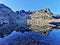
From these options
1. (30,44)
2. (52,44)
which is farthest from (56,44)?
(30,44)

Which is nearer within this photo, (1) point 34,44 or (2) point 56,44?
(1) point 34,44

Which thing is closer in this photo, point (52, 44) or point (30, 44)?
point (30, 44)

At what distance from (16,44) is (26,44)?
355cm

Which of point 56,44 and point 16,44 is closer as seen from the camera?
point 16,44

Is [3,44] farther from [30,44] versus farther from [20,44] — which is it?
[30,44]

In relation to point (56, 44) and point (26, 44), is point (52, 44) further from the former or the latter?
point (26, 44)

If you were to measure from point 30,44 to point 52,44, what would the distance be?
8.74 metres

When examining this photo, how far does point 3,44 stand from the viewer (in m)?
51.6

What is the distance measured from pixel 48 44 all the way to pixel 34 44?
540cm

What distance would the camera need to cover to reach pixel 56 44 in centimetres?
5288

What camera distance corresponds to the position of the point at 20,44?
4878cm

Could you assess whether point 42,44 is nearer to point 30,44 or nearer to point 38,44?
point 38,44

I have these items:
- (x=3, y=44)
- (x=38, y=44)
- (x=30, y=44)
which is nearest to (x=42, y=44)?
(x=38, y=44)

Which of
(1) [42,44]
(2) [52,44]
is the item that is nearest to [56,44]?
(2) [52,44]
